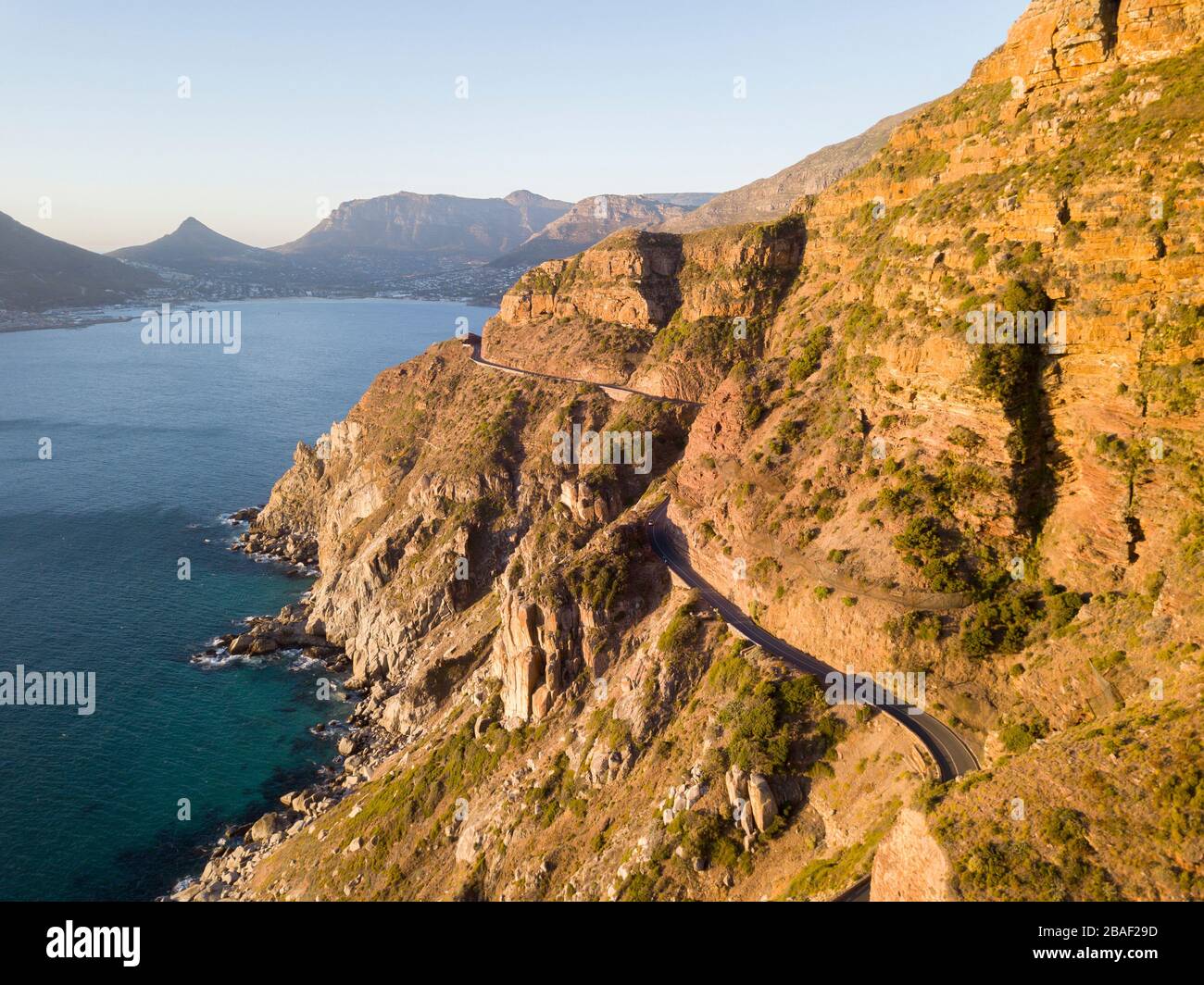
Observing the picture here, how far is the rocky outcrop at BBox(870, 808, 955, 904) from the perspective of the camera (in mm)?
24800

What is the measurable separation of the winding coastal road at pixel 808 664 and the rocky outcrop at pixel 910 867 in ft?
4.97

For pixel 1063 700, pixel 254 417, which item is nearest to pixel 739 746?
pixel 1063 700

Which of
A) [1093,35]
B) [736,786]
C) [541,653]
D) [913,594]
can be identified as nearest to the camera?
[736,786]

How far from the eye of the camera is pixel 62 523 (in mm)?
113188

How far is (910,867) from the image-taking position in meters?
26.5

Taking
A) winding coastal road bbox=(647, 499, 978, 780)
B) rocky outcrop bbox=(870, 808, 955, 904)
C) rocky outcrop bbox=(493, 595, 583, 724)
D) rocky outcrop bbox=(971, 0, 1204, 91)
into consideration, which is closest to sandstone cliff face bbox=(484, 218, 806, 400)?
winding coastal road bbox=(647, 499, 978, 780)

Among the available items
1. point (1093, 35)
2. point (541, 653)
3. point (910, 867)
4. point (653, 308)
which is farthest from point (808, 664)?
point (653, 308)

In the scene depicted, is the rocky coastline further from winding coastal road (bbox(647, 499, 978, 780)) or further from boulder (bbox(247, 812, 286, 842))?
winding coastal road (bbox(647, 499, 978, 780))

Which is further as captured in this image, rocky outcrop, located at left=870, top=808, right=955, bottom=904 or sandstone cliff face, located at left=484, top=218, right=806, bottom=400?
sandstone cliff face, located at left=484, top=218, right=806, bottom=400

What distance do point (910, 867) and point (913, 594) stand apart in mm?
17952

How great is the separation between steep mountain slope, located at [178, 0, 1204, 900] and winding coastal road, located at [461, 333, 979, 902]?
82 centimetres

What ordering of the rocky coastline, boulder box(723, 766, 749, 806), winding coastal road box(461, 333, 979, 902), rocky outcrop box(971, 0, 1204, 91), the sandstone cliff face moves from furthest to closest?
the sandstone cliff face, the rocky coastline, rocky outcrop box(971, 0, 1204, 91), boulder box(723, 766, 749, 806), winding coastal road box(461, 333, 979, 902)

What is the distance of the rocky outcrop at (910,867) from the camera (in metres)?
24.8

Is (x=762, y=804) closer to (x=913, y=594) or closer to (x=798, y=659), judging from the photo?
(x=798, y=659)
